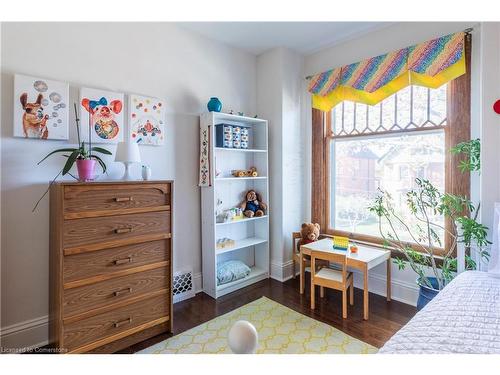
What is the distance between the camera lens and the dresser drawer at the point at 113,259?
5.58ft

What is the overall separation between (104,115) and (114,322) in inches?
60.2

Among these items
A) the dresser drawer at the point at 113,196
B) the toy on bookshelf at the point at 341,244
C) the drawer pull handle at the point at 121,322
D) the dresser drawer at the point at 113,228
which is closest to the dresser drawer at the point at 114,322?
the drawer pull handle at the point at 121,322

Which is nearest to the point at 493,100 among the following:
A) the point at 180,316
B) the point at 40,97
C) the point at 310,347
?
the point at 310,347

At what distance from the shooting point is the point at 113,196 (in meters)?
1.85

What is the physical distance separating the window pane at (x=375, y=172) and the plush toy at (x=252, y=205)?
82cm

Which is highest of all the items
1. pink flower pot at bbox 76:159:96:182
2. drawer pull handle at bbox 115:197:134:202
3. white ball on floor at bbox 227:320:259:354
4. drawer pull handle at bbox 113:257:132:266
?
pink flower pot at bbox 76:159:96:182

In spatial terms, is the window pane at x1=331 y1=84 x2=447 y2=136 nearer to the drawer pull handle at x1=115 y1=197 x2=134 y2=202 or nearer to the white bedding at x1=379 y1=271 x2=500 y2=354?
the white bedding at x1=379 y1=271 x2=500 y2=354

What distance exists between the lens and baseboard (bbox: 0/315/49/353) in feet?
6.07

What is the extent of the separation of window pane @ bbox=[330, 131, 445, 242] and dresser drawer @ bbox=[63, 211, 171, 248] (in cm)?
197

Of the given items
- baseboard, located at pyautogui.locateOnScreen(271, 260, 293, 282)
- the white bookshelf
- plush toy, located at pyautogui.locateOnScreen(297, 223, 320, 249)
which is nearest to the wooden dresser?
the white bookshelf

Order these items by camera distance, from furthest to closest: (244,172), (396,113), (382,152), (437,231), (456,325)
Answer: (244,172) → (382,152) → (396,113) → (437,231) → (456,325)

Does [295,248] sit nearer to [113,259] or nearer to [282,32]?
[113,259]

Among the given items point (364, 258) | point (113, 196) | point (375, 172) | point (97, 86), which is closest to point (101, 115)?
point (97, 86)

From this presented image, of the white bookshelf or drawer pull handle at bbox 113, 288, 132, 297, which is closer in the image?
drawer pull handle at bbox 113, 288, 132, 297
